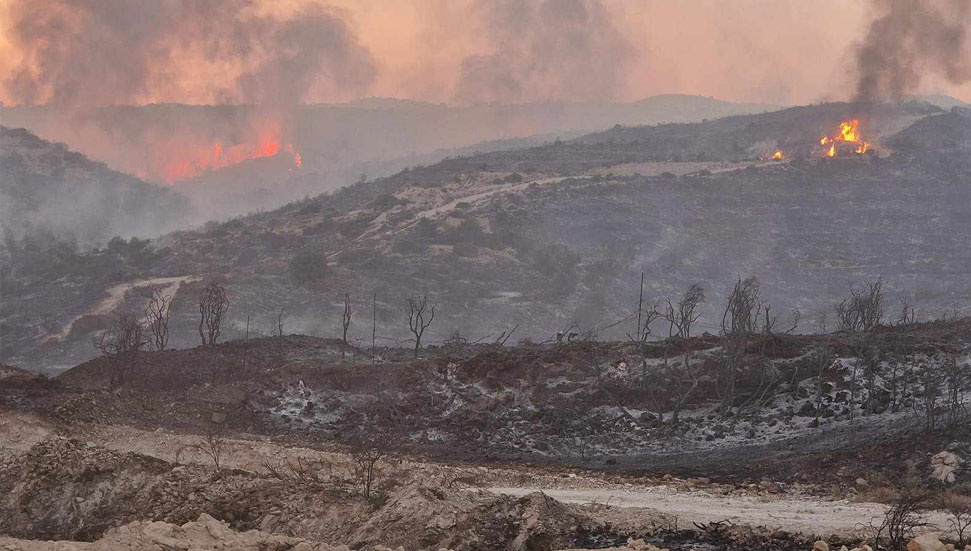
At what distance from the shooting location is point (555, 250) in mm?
66875

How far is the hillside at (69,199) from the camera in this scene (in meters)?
86.5

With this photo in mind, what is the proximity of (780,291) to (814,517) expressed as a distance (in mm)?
50384

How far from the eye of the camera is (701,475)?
18.8 meters

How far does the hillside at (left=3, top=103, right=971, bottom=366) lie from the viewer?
54.1 m

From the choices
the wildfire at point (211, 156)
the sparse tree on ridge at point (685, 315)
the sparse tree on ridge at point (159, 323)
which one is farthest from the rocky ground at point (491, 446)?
the wildfire at point (211, 156)

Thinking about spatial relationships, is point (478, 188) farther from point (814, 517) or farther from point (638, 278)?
point (814, 517)

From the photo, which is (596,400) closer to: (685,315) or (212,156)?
(685,315)

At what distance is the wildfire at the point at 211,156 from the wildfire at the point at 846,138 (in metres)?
82.7

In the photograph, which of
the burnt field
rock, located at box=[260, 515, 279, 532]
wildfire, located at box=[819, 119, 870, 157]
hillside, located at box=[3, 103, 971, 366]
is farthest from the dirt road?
wildfire, located at box=[819, 119, 870, 157]

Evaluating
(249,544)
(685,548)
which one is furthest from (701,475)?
(249,544)

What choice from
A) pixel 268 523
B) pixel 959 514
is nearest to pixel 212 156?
pixel 268 523

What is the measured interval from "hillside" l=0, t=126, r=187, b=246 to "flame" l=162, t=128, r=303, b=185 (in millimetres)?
19976

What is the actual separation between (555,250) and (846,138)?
135ft

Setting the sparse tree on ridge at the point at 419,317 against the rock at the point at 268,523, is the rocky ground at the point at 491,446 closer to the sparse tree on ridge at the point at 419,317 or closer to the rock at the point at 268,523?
the rock at the point at 268,523
